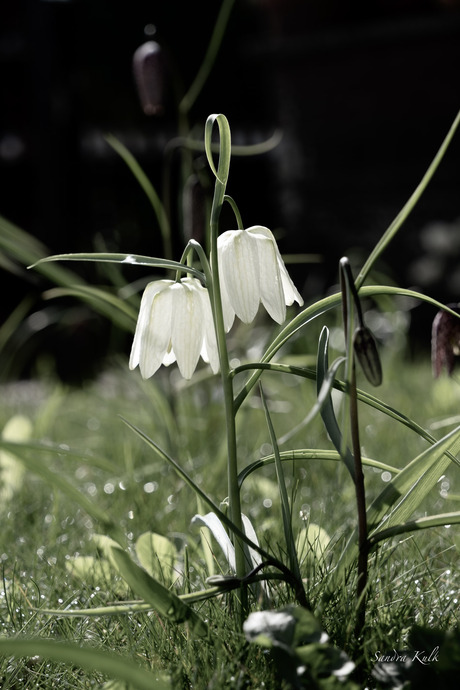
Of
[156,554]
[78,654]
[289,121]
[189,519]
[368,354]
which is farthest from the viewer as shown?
[289,121]

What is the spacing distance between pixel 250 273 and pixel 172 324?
0.28 feet

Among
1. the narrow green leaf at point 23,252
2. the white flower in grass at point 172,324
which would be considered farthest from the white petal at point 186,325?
the narrow green leaf at point 23,252

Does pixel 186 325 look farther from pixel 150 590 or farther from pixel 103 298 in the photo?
pixel 103 298

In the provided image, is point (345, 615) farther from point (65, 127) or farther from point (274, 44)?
point (65, 127)

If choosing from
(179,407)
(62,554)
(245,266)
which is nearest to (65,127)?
(179,407)

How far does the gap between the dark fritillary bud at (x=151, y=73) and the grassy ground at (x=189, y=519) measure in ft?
1.59

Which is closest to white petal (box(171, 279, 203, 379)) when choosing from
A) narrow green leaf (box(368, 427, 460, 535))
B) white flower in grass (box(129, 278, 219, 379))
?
white flower in grass (box(129, 278, 219, 379))

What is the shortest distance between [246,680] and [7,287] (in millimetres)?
3784

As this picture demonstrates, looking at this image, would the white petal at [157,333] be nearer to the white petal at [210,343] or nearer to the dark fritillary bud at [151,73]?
the white petal at [210,343]

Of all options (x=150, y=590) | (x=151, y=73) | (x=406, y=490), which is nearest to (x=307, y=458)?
(x=406, y=490)

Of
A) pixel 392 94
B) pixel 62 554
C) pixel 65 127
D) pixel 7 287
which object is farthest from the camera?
pixel 7 287

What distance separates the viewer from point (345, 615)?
788 millimetres

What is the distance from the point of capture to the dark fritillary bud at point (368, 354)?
69 cm

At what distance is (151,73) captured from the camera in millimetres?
1379
